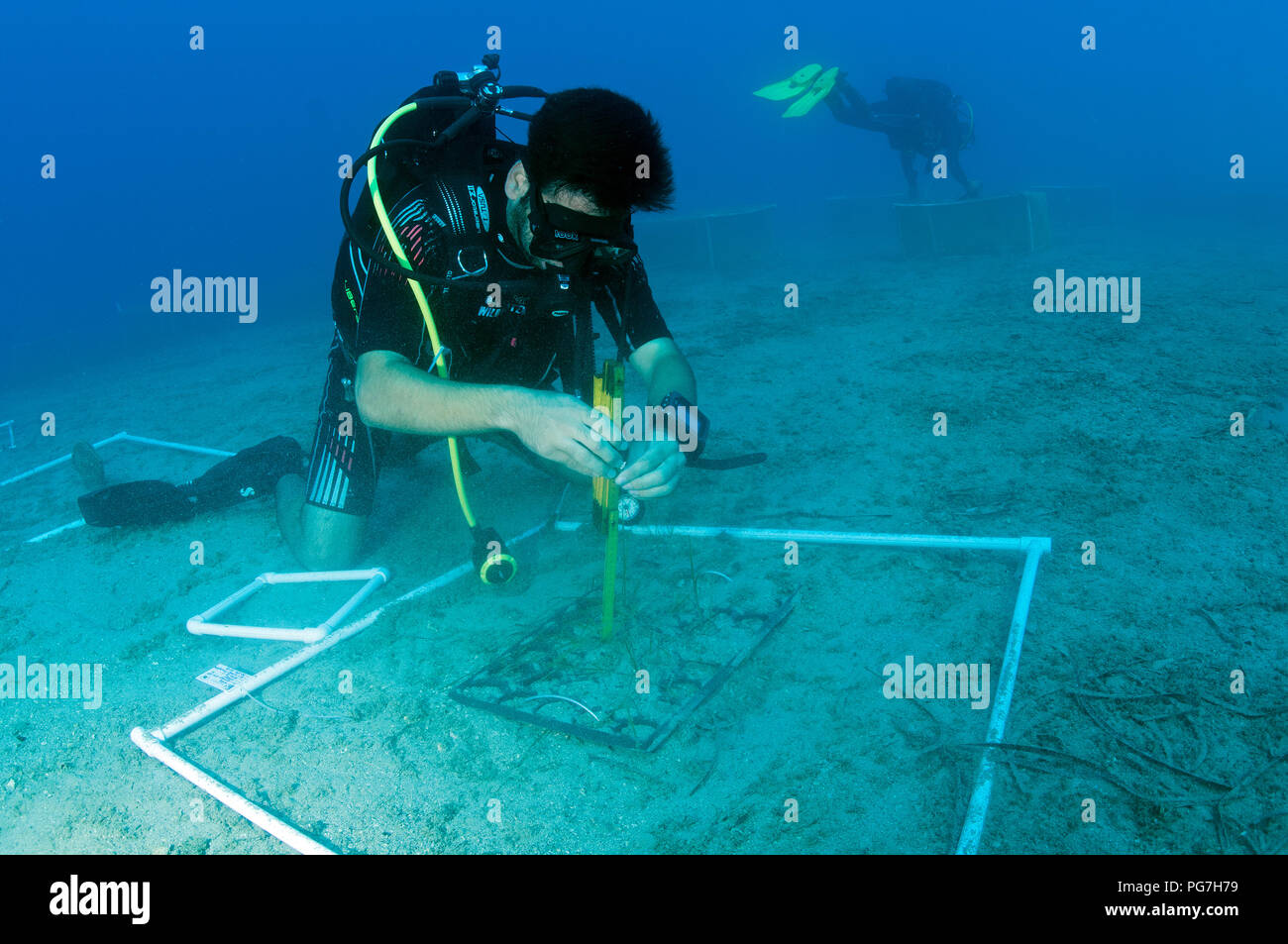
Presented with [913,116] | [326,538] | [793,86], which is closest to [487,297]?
[326,538]

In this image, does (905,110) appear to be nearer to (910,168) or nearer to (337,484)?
(910,168)

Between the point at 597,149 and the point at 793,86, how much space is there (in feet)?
38.2

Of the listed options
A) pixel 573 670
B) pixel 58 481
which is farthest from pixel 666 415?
pixel 58 481

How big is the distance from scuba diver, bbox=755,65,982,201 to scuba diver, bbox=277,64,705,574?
32.6 feet

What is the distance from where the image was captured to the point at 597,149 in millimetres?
2025

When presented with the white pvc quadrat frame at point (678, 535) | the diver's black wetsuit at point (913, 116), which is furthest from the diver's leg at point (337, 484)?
the diver's black wetsuit at point (913, 116)

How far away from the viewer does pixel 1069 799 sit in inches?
65.8

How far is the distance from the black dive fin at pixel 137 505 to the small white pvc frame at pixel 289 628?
41.0 inches

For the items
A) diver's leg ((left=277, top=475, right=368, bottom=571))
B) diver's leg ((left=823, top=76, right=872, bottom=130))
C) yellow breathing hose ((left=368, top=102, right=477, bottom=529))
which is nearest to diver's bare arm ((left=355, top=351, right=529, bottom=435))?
yellow breathing hose ((left=368, top=102, right=477, bottom=529))

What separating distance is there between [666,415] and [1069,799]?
1.60 metres

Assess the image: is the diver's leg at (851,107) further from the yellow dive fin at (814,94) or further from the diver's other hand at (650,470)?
the diver's other hand at (650,470)

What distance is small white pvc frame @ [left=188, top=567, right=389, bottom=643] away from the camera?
269cm
